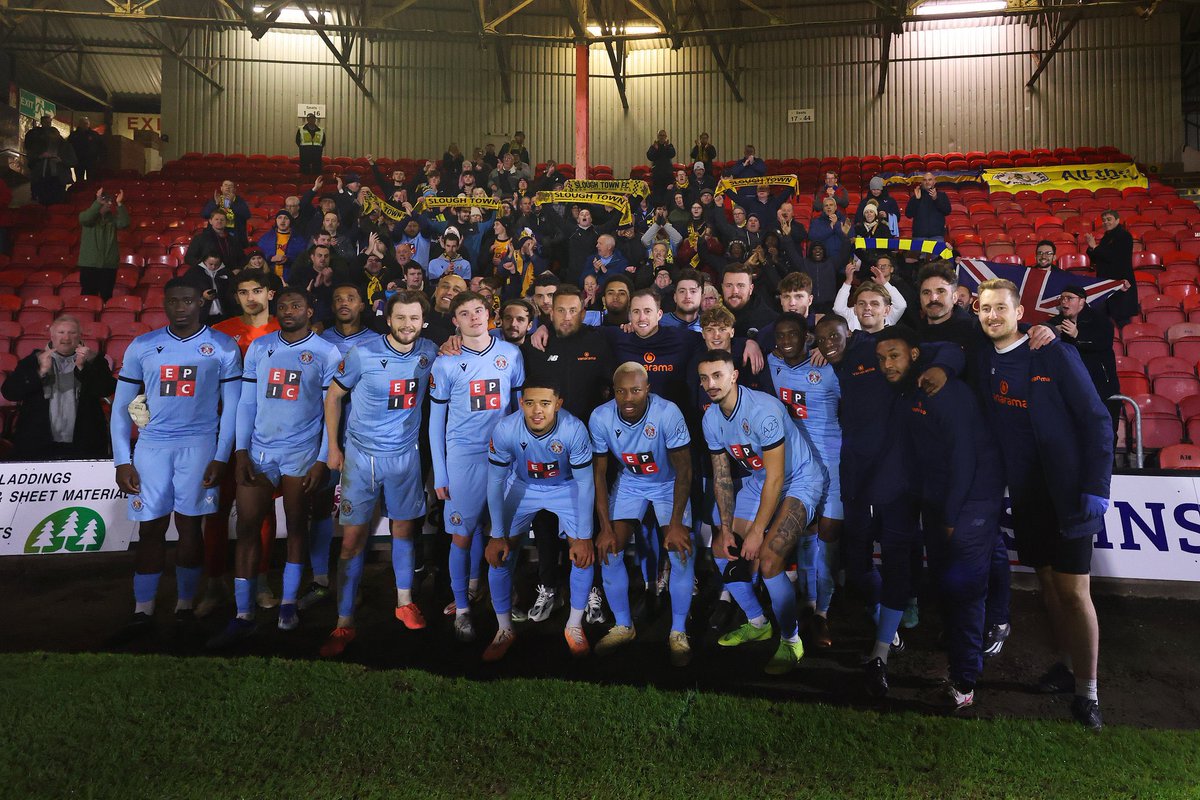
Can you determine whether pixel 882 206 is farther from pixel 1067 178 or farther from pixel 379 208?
pixel 1067 178

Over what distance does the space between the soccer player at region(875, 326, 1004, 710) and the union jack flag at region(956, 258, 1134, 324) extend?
2.84 m

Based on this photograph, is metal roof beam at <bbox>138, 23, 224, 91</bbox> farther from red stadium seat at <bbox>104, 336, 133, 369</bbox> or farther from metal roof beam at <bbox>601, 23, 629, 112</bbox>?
red stadium seat at <bbox>104, 336, 133, 369</bbox>

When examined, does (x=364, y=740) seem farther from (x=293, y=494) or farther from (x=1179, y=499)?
(x=1179, y=499)

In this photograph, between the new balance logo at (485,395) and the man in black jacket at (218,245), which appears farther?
the man in black jacket at (218,245)

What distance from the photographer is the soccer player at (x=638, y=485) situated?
4723 mm

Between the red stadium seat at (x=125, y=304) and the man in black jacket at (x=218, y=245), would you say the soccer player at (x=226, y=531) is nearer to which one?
the man in black jacket at (x=218, y=245)

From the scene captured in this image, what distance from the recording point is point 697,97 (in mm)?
20656

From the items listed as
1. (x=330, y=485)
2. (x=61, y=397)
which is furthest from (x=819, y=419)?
(x=61, y=397)

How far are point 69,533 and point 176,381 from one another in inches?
102

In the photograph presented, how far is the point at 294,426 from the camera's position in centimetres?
527

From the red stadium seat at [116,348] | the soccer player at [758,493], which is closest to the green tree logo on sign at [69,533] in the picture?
the red stadium seat at [116,348]

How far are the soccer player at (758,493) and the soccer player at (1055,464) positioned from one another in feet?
3.87

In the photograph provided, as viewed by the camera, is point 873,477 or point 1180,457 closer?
point 873,477

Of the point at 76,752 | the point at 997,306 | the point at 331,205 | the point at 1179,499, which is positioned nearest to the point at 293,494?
the point at 76,752
